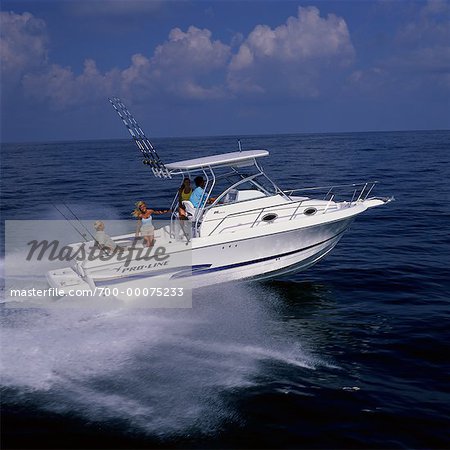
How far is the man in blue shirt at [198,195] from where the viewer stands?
37.4 ft

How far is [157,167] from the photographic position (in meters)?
11.9

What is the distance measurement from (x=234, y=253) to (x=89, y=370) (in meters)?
4.25

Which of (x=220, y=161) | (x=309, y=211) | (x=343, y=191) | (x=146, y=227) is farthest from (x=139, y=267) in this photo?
(x=343, y=191)

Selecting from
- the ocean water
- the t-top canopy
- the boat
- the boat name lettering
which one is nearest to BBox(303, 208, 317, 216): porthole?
the boat

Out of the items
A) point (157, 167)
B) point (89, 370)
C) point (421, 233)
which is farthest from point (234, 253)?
point (421, 233)

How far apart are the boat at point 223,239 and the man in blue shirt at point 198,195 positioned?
46mm

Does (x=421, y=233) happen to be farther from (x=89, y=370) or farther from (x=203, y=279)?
(x=89, y=370)

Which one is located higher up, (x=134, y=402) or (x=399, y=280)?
(x=399, y=280)

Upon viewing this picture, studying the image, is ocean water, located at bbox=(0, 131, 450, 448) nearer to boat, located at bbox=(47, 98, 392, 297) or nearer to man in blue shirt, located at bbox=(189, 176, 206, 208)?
boat, located at bbox=(47, 98, 392, 297)

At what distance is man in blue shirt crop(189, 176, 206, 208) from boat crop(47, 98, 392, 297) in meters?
0.05

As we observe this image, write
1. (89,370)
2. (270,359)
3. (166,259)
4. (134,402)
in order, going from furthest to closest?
1. (166,259)
2. (270,359)
3. (89,370)
4. (134,402)

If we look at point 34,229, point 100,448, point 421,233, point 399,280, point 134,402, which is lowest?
point 100,448

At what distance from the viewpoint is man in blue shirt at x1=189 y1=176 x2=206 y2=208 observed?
1139 cm

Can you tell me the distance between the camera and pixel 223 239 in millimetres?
10945
